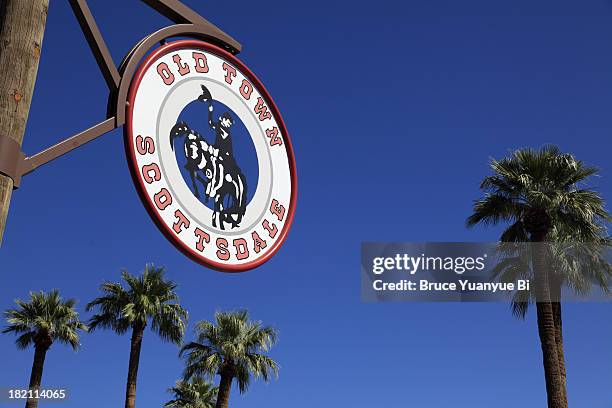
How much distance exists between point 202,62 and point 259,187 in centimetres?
75

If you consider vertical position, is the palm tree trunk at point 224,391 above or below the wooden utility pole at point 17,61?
above

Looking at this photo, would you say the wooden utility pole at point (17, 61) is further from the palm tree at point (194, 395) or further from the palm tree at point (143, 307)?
the palm tree at point (194, 395)

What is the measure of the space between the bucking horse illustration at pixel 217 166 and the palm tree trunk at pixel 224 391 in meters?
27.0

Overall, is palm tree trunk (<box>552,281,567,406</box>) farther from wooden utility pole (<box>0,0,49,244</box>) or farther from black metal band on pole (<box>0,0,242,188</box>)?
wooden utility pole (<box>0,0,49,244</box>)

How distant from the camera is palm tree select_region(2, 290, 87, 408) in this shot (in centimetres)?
3316

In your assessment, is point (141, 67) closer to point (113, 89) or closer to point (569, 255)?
point (113, 89)

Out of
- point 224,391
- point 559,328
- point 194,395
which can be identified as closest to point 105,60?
point 559,328

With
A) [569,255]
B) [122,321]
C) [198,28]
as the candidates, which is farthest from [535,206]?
[198,28]

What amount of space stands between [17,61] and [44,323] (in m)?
32.3

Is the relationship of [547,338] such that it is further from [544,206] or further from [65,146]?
[65,146]

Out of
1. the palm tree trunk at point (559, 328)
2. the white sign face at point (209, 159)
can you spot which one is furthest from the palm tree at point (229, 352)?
the white sign face at point (209, 159)

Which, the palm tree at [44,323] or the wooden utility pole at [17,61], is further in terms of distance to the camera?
the palm tree at [44,323]

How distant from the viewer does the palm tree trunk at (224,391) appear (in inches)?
1178

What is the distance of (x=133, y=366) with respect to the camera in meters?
29.4
